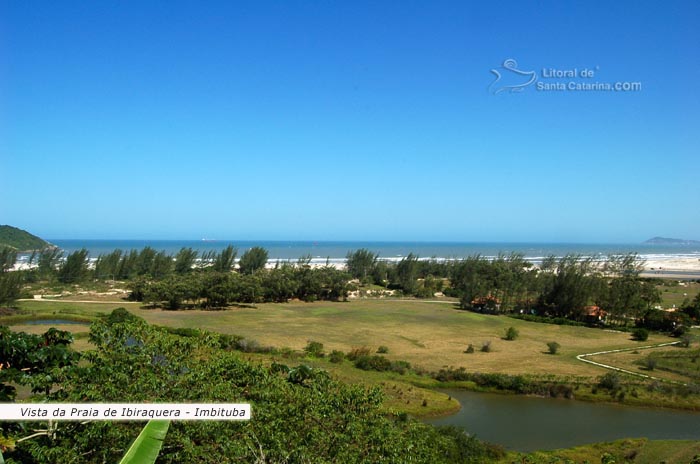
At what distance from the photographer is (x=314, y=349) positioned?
129ft

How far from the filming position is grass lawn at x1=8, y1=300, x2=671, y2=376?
1578 inches

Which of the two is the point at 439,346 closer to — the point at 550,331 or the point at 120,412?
the point at 550,331

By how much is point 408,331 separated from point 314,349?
15047 mm

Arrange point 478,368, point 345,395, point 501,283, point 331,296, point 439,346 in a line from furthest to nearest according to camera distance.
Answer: point 331,296 < point 501,283 < point 439,346 < point 478,368 < point 345,395

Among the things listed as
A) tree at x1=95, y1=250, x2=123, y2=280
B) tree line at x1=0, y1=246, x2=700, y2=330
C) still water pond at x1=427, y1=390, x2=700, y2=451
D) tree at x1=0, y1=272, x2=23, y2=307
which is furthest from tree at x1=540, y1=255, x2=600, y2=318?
tree at x1=95, y1=250, x2=123, y2=280

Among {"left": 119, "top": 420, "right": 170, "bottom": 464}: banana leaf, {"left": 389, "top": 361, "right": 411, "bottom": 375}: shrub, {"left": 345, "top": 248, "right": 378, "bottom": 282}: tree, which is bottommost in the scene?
{"left": 389, "top": 361, "right": 411, "bottom": 375}: shrub

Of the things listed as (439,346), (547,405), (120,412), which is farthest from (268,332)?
(120,412)

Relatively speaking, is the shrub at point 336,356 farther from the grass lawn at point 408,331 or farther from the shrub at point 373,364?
the grass lawn at point 408,331

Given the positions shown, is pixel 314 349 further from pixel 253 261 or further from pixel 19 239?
pixel 19 239

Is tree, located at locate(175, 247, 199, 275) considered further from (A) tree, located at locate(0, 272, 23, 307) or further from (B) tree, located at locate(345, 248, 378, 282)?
(A) tree, located at locate(0, 272, 23, 307)

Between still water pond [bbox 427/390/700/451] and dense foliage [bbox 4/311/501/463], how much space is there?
15.0m

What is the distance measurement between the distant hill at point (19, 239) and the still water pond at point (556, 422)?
140 metres

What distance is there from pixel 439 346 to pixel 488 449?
2465 centimetres

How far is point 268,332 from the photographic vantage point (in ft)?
153
